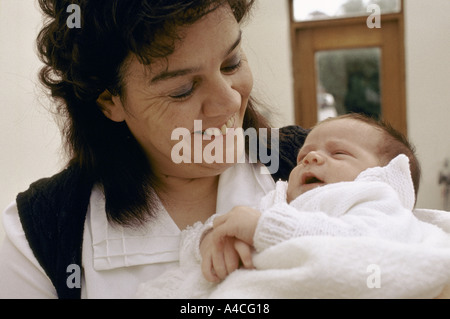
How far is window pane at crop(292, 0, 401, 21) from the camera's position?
440cm

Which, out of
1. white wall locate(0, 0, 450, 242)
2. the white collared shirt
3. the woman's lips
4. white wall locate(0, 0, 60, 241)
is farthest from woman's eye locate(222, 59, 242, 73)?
white wall locate(0, 0, 450, 242)

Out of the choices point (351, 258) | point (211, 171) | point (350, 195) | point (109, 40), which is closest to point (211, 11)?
point (109, 40)

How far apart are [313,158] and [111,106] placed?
524mm

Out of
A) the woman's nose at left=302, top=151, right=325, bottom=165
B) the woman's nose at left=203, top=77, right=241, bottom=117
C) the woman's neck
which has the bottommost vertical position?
the woman's neck

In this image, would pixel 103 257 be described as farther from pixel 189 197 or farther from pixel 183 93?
pixel 183 93

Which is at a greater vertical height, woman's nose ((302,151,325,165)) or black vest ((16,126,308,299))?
woman's nose ((302,151,325,165))

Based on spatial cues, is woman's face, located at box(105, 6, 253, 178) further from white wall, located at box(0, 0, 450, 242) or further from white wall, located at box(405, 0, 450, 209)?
white wall, located at box(405, 0, 450, 209)

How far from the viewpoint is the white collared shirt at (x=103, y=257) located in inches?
43.1

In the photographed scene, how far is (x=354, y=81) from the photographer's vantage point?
4.49m

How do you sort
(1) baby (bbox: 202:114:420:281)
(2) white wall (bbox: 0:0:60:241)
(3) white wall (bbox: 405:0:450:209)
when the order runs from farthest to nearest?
(3) white wall (bbox: 405:0:450:209)
(2) white wall (bbox: 0:0:60:241)
(1) baby (bbox: 202:114:420:281)

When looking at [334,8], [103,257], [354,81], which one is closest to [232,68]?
[103,257]

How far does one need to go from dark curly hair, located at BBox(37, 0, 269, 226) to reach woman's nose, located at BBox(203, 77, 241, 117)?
13 cm

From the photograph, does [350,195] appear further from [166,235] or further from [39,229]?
[39,229]
